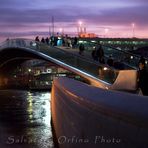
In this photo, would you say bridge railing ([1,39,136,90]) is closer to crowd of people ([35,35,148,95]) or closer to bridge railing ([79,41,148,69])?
crowd of people ([35,35,148,95])

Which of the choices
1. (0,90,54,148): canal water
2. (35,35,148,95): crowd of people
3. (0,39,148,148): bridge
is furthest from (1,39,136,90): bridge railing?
(0,39,148,148): bridge

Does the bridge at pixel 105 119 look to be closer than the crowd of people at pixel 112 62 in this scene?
Yes

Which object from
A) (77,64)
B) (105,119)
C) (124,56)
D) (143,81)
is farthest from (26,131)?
(77,64)

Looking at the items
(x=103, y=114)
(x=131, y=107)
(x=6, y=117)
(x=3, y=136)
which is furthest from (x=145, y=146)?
(x=6, y=117)

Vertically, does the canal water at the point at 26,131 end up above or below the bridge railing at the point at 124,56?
above

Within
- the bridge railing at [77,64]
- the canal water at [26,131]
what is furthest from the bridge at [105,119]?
the bridge railing at [77,64]

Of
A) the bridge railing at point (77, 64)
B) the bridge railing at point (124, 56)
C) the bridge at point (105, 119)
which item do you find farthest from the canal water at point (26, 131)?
the bridge railing at point (124, 56)

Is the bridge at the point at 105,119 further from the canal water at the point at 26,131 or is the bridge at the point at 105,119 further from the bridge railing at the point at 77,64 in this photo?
the bridge railing at the point at 77,64

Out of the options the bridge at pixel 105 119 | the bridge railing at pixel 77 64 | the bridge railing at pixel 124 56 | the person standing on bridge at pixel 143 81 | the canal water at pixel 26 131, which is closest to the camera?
the bridge at pixel 105 119

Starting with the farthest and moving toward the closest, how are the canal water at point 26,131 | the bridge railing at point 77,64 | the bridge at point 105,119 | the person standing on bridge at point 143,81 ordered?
the bridge railing at point 77,64, the canal water at point 26,131, the person standing on bridge at point 143,81, the bridge at point 105,119

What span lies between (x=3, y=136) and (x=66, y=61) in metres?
28.1

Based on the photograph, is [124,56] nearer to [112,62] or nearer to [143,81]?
[112,62]

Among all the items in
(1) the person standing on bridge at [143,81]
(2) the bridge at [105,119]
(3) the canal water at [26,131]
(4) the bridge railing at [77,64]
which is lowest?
(4) the bridge railing at [77,64]

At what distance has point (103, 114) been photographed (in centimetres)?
566
